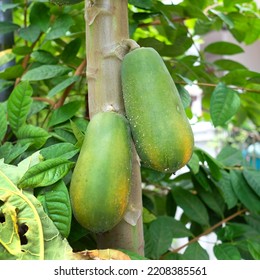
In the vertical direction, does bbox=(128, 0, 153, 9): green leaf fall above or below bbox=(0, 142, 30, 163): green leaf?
above

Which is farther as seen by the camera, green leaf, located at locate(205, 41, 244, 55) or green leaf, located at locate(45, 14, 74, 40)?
green leaf, located at locate(205, 41, 244, 55)

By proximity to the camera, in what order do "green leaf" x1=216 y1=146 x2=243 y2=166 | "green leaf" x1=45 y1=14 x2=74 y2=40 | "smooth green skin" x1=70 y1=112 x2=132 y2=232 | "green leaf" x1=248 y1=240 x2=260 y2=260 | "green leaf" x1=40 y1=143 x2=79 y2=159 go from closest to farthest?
"smooth green skin" x1=70 y1=112 x2=132 y2=232
"green leaf" x1=40 y1=143 x2=79 y2=159
"green leaf" x1=248 y1=240 x2=260 y2=260
"green leaf" x1=45 y1=14 x2=74 y2=40
"green leaf" x1=216 y1=146 x2=243 y2=166

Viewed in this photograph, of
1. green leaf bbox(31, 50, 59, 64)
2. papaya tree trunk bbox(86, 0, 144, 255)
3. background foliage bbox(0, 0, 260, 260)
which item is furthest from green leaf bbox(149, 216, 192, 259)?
green leaf bbox(31, 50, 59, 64)

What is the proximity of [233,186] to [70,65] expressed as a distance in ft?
1.24

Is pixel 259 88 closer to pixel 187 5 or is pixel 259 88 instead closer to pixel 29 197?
pixel 187 5

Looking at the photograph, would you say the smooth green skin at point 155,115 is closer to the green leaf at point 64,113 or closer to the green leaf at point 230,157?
the green leaf at point 64,113

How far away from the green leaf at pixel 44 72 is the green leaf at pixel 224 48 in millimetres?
379

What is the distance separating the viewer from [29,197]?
1.63 feet

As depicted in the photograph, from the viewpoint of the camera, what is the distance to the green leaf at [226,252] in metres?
0.71

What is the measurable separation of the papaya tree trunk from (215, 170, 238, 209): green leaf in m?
0.34

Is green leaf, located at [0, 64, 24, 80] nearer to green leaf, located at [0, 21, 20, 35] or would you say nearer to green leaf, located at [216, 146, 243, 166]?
green leaf, located at [0, 21, 20, 35]

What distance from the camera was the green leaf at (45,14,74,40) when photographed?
779mm

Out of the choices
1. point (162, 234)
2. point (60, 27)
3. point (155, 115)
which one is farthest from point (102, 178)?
point (60, 27)

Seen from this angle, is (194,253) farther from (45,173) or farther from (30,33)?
(30,33)
